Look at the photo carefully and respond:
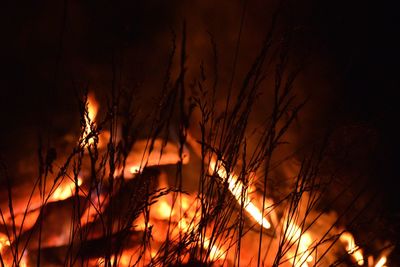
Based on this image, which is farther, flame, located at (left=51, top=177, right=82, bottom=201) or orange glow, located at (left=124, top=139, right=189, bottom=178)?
orange glow, located at (left=124, top=139, right=189, bottom=178)

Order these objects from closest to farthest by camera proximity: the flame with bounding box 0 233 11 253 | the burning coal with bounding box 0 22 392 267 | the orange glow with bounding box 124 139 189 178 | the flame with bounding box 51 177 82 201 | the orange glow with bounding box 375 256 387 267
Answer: the burning coal with bounding box 0 22 392 267, the flame with bounding box 0 233 11 253, the flame with bounding box 51 177 82 201, the orange glow with bounding box 124 139 189 178, the orange glow with bounding box 375 256 387 267

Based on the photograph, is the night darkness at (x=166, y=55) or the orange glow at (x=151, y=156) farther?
the orange glow at (x=151, y=156)

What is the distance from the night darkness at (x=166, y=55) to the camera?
171 centimetres

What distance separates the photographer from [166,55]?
2.04 meters

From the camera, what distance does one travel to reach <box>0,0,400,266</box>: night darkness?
1.71 meters

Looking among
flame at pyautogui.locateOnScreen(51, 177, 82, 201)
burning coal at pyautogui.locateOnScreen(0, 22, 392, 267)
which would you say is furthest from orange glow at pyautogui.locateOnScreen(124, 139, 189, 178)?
flame at pyautogui.locateOnScreen(51, 177, 82, 201)

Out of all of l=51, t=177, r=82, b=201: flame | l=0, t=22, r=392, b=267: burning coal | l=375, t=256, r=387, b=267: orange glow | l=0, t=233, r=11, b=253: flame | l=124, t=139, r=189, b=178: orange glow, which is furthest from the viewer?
l=375, t=256, r=387, b=267: orange glow

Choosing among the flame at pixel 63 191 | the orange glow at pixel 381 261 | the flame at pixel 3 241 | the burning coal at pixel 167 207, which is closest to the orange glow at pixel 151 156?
the burning coal at pixel 167 207

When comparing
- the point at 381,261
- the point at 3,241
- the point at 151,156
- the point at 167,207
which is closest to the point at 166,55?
the point at 151,156

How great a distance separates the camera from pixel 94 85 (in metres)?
1.86

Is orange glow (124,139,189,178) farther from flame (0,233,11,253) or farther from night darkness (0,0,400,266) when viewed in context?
flame (0,233,11,253)

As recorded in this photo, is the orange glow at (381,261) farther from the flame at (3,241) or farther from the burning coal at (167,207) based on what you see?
the flame at (3,241)

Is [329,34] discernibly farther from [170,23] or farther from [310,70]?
[170,23]

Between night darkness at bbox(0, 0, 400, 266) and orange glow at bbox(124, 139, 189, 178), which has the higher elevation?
night darkness at bbox(0, 0, 400, 266)
